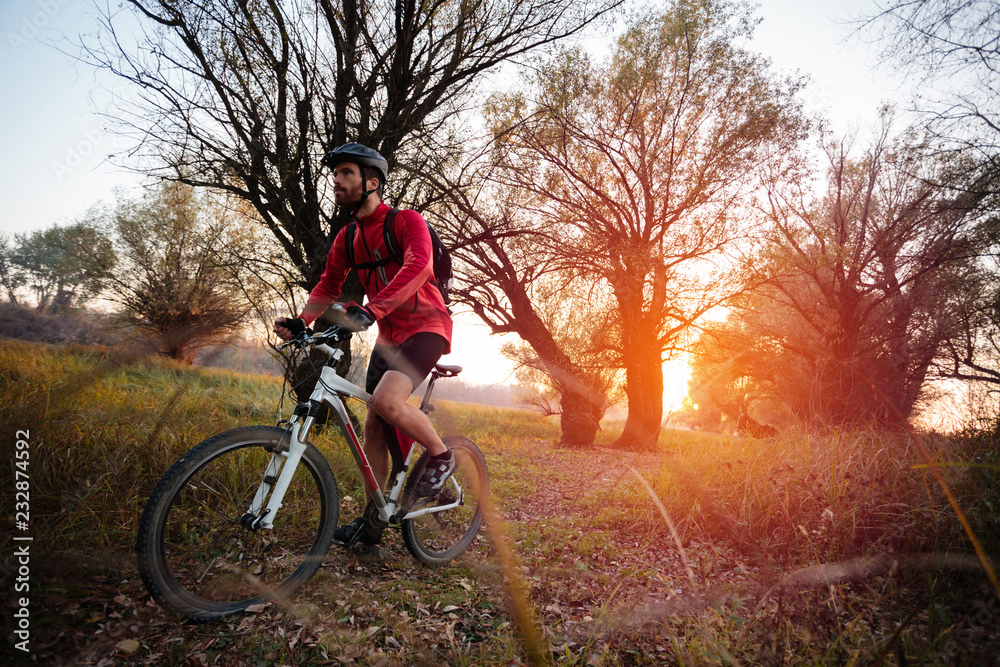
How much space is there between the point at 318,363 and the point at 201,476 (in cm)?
232

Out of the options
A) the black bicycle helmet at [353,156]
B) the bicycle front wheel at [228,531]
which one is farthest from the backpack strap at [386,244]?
the bicycle front wheel at [228,531]

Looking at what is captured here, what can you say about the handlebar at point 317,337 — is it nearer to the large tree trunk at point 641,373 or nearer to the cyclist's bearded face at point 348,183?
the cyclist's bearded face at point 348,183

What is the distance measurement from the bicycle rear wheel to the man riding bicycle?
24cm

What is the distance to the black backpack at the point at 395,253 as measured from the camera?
277 cm

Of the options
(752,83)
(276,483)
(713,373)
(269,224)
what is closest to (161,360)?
(269,224)

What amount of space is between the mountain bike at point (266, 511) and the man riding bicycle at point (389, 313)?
160 millimetres

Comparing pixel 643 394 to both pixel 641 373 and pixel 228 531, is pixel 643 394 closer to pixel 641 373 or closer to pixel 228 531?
pixel 641 373

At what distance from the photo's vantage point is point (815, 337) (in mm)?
12617

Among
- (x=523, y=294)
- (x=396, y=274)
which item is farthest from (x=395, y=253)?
(x=523, y=294)

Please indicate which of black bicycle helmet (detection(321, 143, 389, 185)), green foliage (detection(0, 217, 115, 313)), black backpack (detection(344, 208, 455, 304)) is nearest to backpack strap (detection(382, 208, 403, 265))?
black backpack (detection(344, 208, 455, 304))

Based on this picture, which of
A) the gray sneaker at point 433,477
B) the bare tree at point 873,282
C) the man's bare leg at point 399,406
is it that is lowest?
the gray sneaker at point 433,477

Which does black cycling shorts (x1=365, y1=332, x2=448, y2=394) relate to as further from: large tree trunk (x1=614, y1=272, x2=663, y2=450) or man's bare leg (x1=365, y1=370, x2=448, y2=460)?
large tree trunk (x1=614, y1=272, x2=663, y2=450)

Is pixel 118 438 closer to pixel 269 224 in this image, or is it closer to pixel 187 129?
pixel 269 224

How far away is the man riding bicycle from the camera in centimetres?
262
